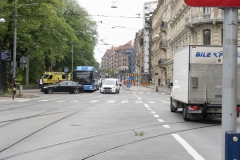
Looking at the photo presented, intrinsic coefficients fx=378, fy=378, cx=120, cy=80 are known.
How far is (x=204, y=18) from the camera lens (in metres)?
44.1

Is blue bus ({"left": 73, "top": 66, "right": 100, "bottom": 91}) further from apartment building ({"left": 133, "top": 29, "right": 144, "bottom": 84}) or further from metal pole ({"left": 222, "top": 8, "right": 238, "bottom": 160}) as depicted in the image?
apartment building ({"left": 133, "top": 29, "right": 144, "bottom": 84})

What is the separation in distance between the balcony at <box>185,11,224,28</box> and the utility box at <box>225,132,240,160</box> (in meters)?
41.6

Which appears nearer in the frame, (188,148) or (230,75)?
(230,75)

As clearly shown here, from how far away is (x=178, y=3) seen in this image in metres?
58.8

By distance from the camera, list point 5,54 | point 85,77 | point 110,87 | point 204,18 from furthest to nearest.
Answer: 1. point 85,77
2. point 110,87
3. point 204,18
4. point 5,54

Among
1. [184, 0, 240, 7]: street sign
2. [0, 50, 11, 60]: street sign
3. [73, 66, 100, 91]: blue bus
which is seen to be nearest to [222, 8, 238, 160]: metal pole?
[184, 0, 240, 7]: street sign

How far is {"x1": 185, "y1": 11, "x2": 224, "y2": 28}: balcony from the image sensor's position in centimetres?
4312

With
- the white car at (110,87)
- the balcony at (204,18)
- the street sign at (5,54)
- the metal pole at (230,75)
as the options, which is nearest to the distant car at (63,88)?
the white car at (110,87)

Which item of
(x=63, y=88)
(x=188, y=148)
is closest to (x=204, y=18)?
(x=63, y=88)

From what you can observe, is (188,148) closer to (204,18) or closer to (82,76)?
(204,18)

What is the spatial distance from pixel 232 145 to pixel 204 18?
140ft

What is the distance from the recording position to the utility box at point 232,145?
3191 mm

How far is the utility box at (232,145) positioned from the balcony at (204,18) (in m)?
41.6

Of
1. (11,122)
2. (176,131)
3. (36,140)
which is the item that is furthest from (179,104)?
(36,140)
